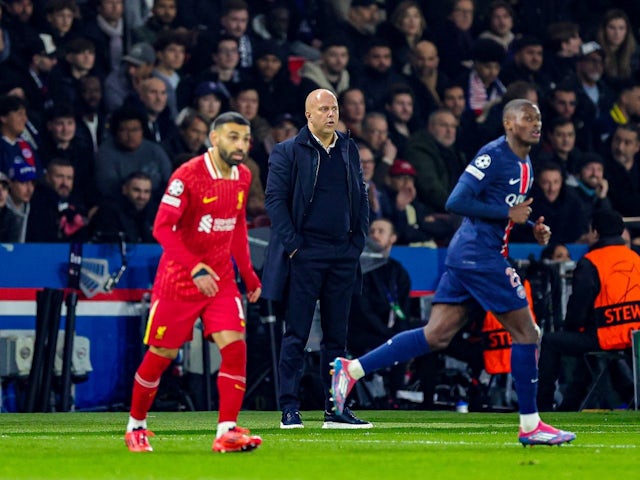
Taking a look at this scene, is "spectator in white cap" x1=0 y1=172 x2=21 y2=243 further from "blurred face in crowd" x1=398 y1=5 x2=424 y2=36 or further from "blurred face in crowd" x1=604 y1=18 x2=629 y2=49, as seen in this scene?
"blurred face in crowd" x1=604 y1=18 x2=629 y2=49

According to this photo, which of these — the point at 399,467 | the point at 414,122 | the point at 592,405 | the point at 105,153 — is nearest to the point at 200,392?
the point at 105,153

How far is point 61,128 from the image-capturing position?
15.2 metres

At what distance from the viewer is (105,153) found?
15.4 meters

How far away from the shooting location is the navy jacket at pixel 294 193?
11266 mm

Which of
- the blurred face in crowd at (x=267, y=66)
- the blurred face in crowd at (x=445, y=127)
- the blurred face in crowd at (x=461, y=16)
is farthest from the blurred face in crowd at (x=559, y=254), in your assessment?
the blurred face in crowd at (x=461, y=16)

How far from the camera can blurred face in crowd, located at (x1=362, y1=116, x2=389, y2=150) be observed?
17.7m

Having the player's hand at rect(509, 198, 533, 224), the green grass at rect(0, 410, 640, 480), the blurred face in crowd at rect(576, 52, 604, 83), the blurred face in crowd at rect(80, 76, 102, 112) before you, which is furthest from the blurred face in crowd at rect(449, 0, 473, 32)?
the player's hand at rect(509, 198, 533, 224)

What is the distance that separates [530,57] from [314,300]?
9679 mm

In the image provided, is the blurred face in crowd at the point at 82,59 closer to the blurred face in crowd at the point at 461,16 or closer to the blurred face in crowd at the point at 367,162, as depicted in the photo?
the blurred face in crowd at the point at 367,162

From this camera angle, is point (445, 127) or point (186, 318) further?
point (445, 127)

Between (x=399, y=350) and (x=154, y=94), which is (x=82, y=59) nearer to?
(x=154, y=94)

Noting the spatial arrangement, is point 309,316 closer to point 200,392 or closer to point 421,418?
point 421,418

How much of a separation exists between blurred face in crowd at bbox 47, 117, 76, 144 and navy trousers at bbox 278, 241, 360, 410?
463cm

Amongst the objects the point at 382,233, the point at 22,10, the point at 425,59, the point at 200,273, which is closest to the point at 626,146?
the point at 425,59
